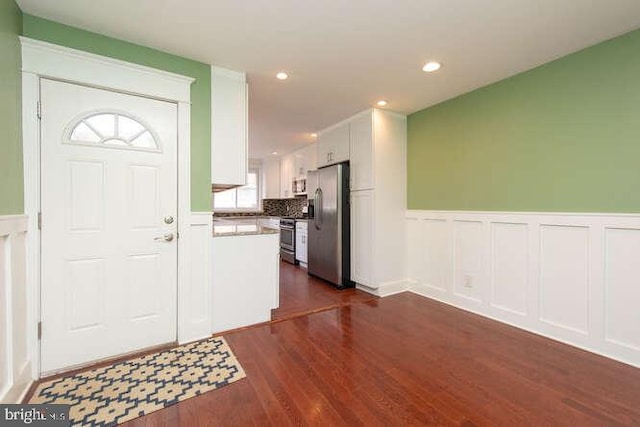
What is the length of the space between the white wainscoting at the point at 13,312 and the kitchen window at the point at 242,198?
5.12 metres

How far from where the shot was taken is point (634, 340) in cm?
200

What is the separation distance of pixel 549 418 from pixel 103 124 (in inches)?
133

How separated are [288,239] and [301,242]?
0.54 meters

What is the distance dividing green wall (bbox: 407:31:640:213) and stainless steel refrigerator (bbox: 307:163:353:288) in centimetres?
118

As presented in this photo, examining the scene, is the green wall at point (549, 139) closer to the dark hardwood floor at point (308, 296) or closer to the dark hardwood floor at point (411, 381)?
the dark hardwood floor at point (411, 381)

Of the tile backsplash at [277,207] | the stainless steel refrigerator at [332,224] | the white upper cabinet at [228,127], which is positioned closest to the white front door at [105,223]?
the white upper cabinet at [228,127]

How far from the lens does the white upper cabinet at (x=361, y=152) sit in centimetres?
354

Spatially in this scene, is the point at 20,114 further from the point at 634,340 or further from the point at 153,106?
the point at 634,340

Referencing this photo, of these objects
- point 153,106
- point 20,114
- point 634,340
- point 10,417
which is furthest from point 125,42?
point 634,340

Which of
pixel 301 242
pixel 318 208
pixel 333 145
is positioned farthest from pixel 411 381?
pixel 301 242

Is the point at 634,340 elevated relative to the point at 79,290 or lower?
lower

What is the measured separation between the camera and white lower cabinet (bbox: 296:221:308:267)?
5137 millimetres

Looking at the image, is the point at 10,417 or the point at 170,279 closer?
the point at 10,417

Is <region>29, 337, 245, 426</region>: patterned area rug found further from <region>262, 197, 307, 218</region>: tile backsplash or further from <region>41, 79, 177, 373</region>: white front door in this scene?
<region>262, 197, 307, 218</region>: tile backsplash
